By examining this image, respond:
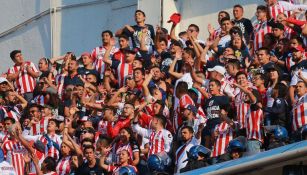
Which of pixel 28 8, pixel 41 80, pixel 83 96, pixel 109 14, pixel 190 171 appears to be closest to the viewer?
pixel 190 171

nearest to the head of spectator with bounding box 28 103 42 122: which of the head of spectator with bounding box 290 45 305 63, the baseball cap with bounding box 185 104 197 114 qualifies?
the baseball cap with bounding box 185 104 197 114

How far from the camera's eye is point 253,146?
69.3ft

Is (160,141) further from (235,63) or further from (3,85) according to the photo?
(3,85)

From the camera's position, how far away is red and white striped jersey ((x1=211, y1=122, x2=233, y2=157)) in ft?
72.3

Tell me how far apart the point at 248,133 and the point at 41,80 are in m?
7.28

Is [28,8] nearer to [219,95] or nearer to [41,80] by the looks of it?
[41,80]

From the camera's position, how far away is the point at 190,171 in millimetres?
20375

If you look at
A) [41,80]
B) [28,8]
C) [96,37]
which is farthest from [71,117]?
[28,8]

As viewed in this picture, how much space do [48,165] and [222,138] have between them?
366 cm

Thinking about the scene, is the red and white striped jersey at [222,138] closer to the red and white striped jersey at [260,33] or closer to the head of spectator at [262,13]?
the red and white striped jersey at [260,33]

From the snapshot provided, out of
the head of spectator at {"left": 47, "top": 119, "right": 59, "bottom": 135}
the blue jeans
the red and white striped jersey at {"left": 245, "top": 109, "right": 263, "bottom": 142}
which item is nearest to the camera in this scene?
the blue jeans

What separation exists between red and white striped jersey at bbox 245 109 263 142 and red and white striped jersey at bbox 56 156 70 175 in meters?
3.76

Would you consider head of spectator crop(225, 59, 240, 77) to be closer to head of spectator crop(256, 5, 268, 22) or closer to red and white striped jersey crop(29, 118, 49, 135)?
head of spectator crop(256, 5, 268, 22)

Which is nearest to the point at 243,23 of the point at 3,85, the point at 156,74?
the point at 156,74
